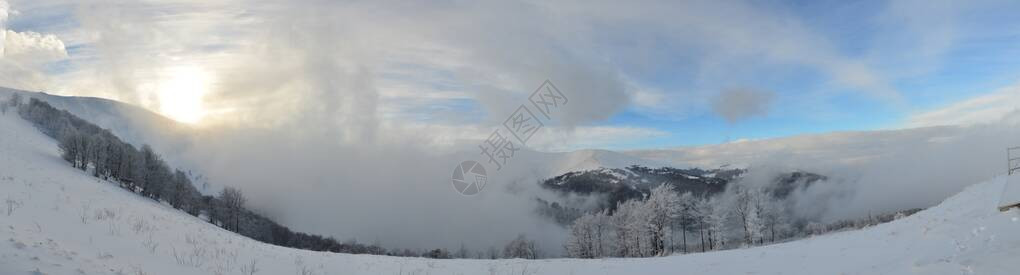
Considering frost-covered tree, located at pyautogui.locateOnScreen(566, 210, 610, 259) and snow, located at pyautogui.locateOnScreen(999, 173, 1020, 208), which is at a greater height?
snow, located at pyautogui.locateOnScreen(999, 173, 1020, 208)

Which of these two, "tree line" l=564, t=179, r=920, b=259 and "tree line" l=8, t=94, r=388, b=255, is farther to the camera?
"tree line" l=8, t=94, r=388, b=255

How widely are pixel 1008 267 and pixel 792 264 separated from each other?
929cm

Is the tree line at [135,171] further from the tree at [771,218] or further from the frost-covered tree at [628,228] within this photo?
the tree at [771,218]

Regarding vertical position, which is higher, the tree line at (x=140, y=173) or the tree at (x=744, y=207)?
the tree line at (x=140, y=173)

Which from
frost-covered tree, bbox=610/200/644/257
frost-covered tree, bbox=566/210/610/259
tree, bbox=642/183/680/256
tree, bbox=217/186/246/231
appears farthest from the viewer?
tree, bbox=217/186/246/231

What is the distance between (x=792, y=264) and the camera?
18.3m

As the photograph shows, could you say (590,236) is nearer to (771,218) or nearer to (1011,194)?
(771,218)

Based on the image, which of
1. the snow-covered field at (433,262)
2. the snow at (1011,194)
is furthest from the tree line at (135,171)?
the snow at (1011,194)

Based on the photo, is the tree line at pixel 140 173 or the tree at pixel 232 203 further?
the tree at pixel 232 203

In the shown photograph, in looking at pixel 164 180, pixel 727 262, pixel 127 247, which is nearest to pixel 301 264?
pixel 127 247

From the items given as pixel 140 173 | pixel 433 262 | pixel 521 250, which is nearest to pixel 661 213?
pixel 521 250

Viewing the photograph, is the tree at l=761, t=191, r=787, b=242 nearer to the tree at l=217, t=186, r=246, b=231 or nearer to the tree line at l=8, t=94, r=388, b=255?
the tree line at l=8, t=94, r=388, b=255

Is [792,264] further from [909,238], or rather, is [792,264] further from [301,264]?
[301,264]

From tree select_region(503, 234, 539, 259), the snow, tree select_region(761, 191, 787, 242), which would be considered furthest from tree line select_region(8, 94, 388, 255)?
the snow
